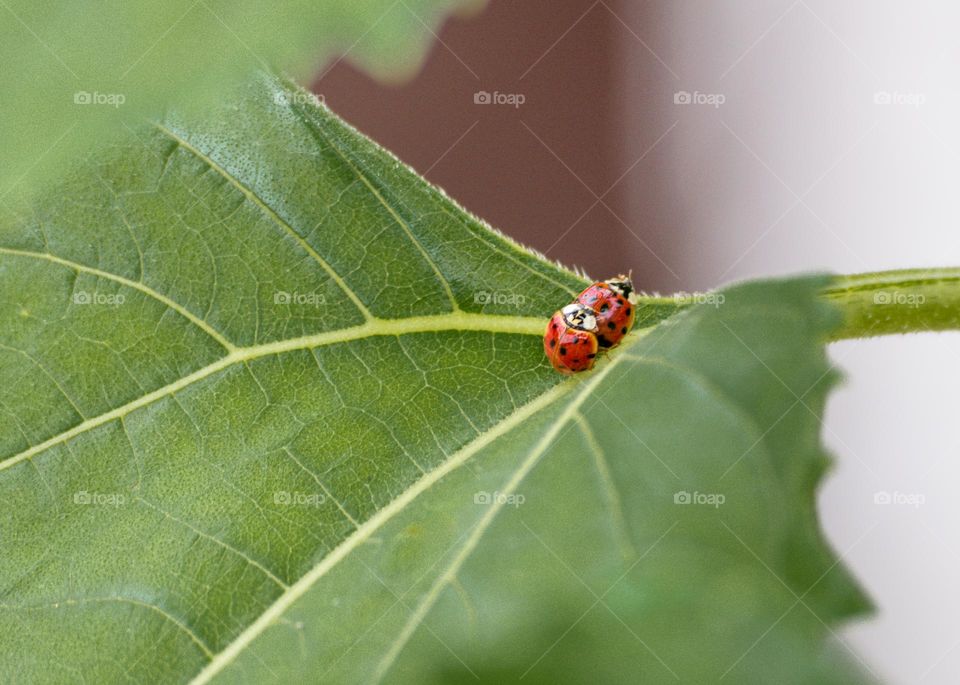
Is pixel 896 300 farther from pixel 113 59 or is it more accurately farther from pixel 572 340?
pixel 113 59

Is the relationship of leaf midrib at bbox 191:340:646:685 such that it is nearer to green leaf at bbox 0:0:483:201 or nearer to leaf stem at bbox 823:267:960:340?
leaf stem at bbox 823:267:960:340

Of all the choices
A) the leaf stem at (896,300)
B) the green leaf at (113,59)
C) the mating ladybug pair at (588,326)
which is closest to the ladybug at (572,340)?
the mating ladybug pair at (588,326)

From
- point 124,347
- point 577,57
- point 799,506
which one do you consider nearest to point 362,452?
point 124,347

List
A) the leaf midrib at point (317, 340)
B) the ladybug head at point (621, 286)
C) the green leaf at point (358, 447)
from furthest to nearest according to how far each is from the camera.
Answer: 1. the ladybug head at point (621, 286)
2. the leaf midrib at point (317, 340)
3. the green leaf at point (358, 447)

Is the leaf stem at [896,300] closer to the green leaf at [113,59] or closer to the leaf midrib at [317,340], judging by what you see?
the leaf midrib at [317,340]

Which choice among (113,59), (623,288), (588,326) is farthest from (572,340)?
(113,59)

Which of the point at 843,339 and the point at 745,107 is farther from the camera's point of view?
the point at 745,107

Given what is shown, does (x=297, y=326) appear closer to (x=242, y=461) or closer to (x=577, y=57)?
(x=242, y=461)
